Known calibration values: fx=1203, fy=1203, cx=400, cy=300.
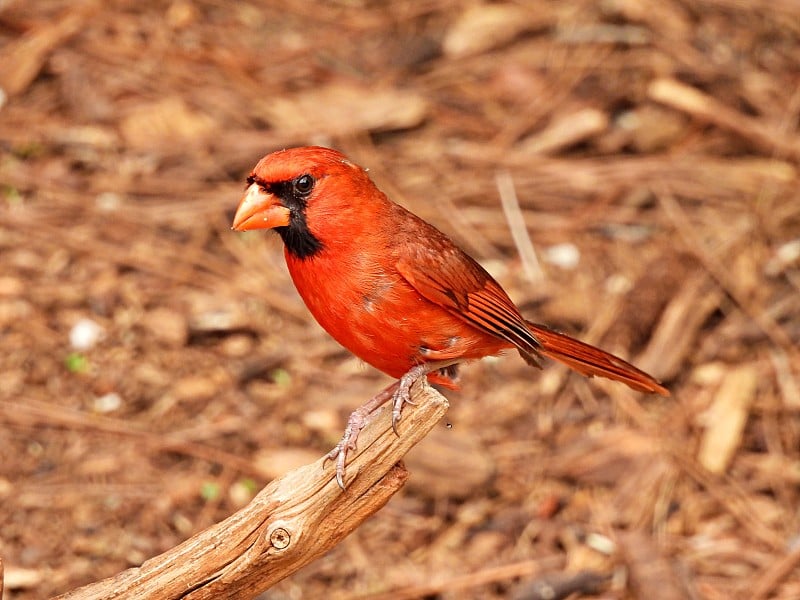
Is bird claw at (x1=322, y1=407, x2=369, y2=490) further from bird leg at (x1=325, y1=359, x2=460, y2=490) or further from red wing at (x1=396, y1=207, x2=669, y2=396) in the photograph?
red wing at (x1=396, y1=207, x2=669, y2=396)

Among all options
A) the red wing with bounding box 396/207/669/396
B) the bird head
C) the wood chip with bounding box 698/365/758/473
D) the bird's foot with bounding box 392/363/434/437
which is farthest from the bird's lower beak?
the wood chip with bounding box 698/365/758/473

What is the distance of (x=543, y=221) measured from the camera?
6.31 meters

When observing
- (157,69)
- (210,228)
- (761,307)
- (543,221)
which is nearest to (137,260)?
(210,228)

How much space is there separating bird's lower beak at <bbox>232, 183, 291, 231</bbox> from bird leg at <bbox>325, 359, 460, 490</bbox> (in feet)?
1.82

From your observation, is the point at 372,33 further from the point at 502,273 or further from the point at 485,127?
the point at 502,273

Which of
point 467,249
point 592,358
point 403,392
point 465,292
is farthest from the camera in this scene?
point 467,249

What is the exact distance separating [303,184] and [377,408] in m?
0.65

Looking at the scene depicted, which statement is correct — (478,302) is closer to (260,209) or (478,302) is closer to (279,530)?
(260,209)

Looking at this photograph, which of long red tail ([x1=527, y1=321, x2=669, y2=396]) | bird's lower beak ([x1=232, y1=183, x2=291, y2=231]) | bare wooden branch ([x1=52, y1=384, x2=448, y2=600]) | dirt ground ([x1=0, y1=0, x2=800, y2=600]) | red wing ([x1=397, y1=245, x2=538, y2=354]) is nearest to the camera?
bare wooden branch ([x1=52, y1=384, x2=448, y2=600])

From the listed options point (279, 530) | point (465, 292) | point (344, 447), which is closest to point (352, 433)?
point (344, 447)

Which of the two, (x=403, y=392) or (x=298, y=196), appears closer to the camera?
(x=403, y=392)

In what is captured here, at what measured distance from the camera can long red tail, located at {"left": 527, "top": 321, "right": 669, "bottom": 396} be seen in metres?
3.74

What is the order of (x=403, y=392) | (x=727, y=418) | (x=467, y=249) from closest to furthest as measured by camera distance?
1. (x=403, y=392)
2. (x=727, y=418)
3. (x=467, y=249)

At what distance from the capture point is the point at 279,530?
3.03 metres
